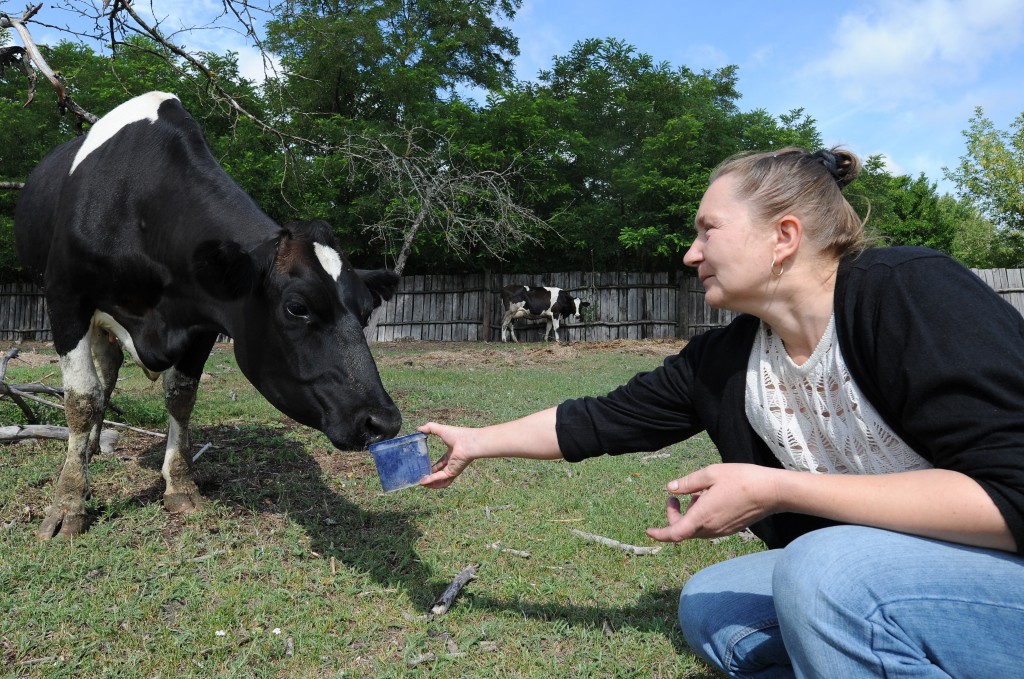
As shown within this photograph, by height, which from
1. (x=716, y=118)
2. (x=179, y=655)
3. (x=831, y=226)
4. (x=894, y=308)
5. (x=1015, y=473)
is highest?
(x=716, y=118)

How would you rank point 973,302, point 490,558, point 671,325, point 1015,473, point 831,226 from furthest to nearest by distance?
1. point 671,325
2. point 490,558
3. point 831,226
4. point 973,302
5. point 1015,473

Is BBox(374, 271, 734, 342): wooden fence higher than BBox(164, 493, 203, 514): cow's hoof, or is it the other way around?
BBox(374, 271, 734, 342): wooden fence

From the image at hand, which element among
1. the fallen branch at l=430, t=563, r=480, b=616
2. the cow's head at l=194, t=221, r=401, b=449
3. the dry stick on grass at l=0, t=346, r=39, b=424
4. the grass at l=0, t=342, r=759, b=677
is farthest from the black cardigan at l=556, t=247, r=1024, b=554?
the dry stick on grass at l=0, t=346, r=39, b=424

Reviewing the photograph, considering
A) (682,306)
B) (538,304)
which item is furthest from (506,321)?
(682,306)

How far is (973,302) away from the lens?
1623 mm

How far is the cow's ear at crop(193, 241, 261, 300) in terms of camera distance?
3248 mm

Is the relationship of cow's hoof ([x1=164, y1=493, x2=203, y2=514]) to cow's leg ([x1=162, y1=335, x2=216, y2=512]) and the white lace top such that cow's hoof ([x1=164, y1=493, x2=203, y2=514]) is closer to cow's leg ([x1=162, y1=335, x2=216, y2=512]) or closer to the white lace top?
cow's leg ([x1=162, y1=335, x2=216, y2=512])

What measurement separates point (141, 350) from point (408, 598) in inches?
81.6

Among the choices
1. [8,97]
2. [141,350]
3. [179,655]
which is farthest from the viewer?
[8,97]

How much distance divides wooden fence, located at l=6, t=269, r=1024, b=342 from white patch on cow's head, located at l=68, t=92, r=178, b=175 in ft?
51.7

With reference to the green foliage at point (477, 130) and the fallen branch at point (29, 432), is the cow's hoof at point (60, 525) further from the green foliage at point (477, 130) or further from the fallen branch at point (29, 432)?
the green foliage at point (477, 130)

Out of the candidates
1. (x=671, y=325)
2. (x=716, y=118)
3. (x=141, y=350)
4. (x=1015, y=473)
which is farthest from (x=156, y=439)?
(x=716, y=118)

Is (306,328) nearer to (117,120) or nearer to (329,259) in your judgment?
(329,259)

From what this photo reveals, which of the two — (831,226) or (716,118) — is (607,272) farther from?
(831,226)
